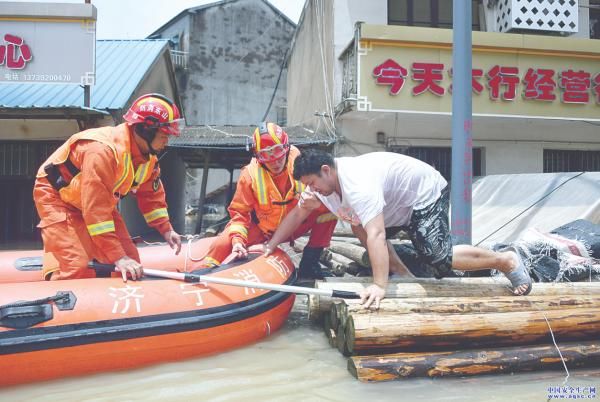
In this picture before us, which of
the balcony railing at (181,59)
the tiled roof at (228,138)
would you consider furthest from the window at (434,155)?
the balcony railing at (181,59)

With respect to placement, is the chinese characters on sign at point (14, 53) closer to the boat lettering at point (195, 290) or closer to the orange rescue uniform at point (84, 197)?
the orange rescue uniform at point (84, 197)

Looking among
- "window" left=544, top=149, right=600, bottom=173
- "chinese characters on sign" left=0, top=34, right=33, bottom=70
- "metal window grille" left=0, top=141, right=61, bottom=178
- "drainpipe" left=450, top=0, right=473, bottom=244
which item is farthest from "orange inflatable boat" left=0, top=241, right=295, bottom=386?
"window" left=544, top=149, right=600, bottom=173

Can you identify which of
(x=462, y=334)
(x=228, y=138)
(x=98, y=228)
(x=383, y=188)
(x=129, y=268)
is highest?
(x=228, y=138)

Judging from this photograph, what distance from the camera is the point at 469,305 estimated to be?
3275mm

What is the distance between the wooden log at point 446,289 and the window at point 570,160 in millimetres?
6166

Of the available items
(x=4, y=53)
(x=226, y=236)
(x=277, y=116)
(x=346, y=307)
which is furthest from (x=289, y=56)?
(x=346, y=307)

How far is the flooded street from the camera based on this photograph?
2662 mm

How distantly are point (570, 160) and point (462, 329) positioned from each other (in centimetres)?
779

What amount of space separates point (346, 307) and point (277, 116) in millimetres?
18555

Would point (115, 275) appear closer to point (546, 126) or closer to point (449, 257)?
point (449, 257)

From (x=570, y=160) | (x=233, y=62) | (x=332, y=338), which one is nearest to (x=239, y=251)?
(x=332, y=338)

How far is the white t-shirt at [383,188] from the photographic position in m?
3.16

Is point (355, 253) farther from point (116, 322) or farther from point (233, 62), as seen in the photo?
point (233, 62)

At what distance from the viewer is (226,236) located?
4.26m
